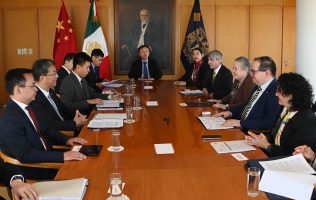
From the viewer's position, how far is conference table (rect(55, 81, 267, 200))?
1902 mm

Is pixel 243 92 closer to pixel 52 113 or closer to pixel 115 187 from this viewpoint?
pixel 52 113

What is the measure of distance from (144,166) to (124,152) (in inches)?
13.0

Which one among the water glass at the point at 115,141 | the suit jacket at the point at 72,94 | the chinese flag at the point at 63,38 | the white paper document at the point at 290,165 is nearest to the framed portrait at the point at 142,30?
the chinese flag at the point at 63,38

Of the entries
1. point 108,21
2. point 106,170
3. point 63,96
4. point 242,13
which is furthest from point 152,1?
point 106,170

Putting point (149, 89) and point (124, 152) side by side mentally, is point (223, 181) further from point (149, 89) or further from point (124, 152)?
point (149, 89)

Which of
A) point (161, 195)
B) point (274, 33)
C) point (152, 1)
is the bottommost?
point (161, 195)

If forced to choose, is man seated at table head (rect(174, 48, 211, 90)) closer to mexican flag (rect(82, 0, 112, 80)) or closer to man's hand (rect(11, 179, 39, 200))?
mexican flag (rect(82, 0, 112, 80))

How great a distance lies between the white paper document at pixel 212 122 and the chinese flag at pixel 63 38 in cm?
538

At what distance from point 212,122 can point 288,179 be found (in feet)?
4.80

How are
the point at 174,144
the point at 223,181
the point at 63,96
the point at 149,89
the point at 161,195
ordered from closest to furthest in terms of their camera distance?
1. the point at 161,195
2. the point at 223,181
3. the point at 174,144
4. the point at 63,96
5. the point at 149,89

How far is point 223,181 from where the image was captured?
2027 millimetres

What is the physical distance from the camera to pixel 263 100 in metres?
3.66

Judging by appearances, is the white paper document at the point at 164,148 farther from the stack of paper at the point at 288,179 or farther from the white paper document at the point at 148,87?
the white paper document at the point at 148,87

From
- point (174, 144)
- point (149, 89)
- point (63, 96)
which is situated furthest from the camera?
point (149, 89)
